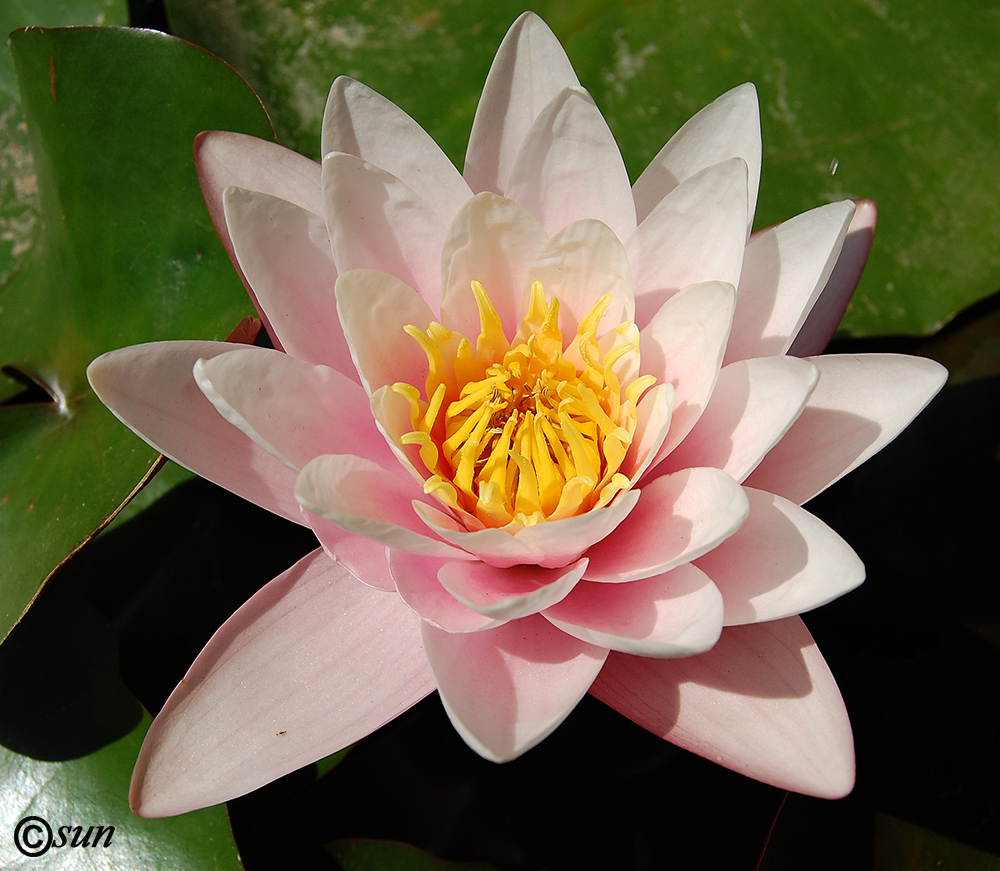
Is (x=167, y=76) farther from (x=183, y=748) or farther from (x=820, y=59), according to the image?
(x=820, y=59)

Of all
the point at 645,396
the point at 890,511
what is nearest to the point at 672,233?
the point at 645,396

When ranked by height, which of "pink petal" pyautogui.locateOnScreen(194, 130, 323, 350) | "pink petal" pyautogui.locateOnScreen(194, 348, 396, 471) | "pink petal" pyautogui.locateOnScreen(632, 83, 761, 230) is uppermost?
"pink petal" pyautogui.locateOnScreen(632, 83, 761, 230)

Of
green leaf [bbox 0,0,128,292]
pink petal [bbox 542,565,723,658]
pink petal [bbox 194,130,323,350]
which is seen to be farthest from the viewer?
green leaf [bbox 0,0,128,292]

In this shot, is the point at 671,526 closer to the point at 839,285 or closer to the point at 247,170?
the point at 839,285

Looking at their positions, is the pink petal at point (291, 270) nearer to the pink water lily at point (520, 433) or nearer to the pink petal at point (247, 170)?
the pink water lily at point (520, 433)

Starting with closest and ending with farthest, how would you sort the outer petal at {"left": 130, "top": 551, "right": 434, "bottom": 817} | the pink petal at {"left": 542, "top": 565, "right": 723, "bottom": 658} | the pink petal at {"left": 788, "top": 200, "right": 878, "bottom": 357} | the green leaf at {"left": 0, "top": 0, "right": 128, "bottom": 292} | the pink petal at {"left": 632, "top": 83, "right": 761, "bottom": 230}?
the pink petal at {"left": 542, "top": 565, "right": 723, "bottom": 658}, the outer petal at {"left": 130, "top": 551, "right": 434, "bottom": 817}, the pink petal at {"left": 632, "top": 83, "right": 761, "bottom": 230}, the pink petal at {"left": 788, "top": 200, "right": 878, "bottom": 357}, the green leaf at {"left": 0, "top": 0, "right": 128, "bottom": 292}

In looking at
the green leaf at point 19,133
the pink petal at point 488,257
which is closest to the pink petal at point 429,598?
the pink petal at point 488,257

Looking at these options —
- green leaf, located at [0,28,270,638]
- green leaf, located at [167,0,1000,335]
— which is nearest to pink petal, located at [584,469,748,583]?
green leaf, located at [0,28,270,638]

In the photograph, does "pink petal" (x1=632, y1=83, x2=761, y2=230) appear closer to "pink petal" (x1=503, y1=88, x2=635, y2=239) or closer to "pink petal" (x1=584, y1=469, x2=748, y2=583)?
"pink petal" (x1=503, y1=88, x2=635, y2=239)
